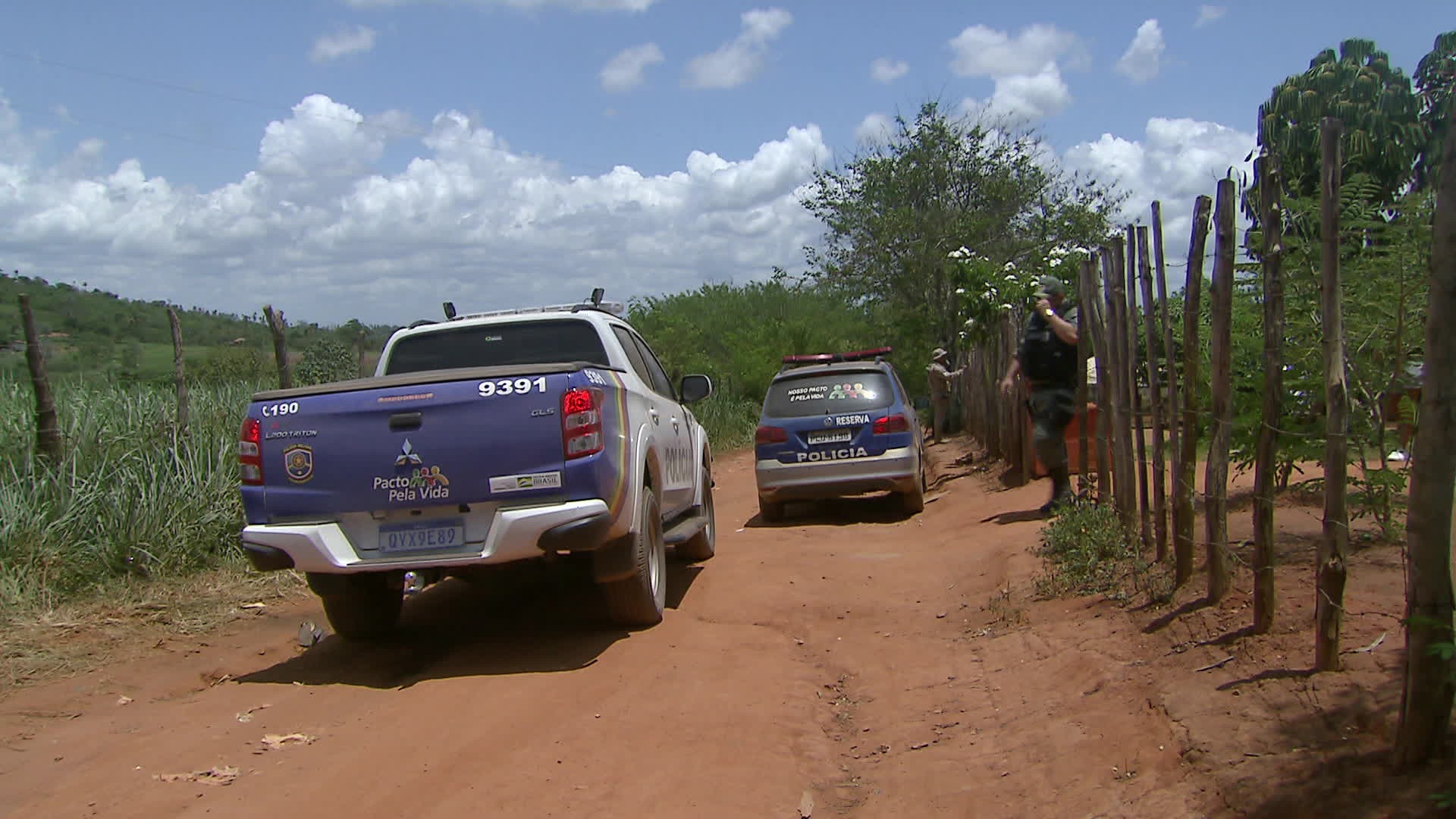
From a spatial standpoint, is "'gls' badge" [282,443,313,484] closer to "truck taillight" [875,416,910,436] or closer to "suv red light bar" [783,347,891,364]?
"truck taillight" [875,416,910,436]

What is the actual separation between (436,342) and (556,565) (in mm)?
1914

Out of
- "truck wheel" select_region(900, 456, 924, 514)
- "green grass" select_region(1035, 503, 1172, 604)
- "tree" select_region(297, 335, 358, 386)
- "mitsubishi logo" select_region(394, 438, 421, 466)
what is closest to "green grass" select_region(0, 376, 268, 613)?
"tree" select_region(297, 335, 358, 386)

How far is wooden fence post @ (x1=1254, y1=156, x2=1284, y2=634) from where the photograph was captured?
4504mm

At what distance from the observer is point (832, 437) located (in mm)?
11344

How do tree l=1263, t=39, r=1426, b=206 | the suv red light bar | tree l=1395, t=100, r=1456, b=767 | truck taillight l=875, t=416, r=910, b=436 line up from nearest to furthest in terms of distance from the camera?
1. tree l=1395, t=100, r=1456, b=767
2. truck taillight l=875, t=416, r=910, b=436
3. the suv red light bar
4. tree l=1263, t=39, r=1426, b=206

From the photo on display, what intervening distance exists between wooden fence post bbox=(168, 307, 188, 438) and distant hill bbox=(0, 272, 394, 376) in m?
5.29

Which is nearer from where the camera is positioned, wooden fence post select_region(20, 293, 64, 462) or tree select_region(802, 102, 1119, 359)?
wooden fence post select_region(20, 293, 64, 462)

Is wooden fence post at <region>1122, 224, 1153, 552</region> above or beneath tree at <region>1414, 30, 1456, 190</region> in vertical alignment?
beneath

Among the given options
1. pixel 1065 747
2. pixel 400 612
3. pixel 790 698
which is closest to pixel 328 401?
pixel 400 612

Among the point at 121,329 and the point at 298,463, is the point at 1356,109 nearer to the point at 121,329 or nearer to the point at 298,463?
the point at 298,463

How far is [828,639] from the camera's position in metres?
6.63

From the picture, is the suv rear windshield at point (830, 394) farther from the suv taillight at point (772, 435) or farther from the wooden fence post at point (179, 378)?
the wooden fence post at point (179, 378)

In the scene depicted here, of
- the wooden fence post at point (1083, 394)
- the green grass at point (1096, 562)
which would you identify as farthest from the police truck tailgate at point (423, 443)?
the wooden fence post at point (1083, 394)

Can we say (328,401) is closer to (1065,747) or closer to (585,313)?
(585,313)
